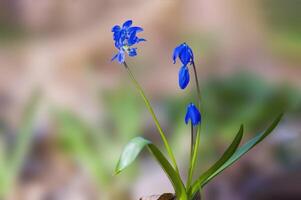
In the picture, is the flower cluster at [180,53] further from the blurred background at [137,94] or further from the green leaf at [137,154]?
the blurred background at [137,94]

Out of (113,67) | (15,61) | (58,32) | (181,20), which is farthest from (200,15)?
(15,61)

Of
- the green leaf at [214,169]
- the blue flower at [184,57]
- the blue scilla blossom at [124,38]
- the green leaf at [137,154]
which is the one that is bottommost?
the green leaf at [214,169]

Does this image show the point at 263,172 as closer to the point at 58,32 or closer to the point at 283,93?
the point at 283,93

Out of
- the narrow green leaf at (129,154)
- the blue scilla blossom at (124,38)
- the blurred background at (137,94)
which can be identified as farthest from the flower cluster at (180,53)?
the blurred background at (137,94)

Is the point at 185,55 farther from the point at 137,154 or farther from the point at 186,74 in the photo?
the point at 137,154

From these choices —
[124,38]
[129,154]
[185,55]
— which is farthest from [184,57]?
[129,154]

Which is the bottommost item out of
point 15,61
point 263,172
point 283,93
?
point 263,172

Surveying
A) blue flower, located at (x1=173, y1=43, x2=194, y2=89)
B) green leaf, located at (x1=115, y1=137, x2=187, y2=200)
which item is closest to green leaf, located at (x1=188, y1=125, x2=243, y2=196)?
green leaf, located at (x1=115, y1=137, x2=187, y2=200)
